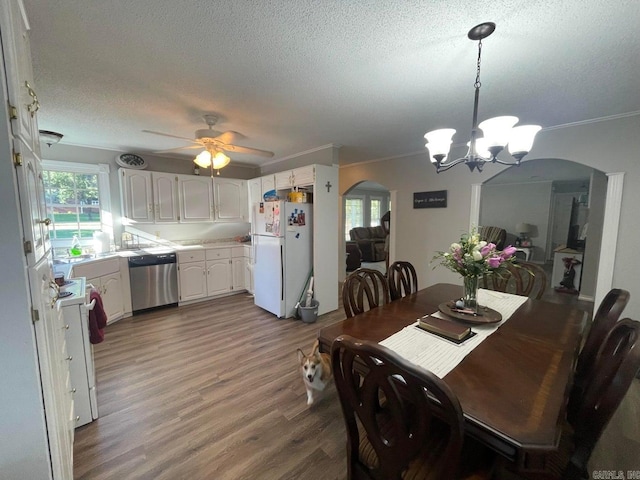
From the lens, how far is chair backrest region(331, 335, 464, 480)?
29.8 inches

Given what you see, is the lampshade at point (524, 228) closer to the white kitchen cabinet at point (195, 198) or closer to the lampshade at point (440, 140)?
the lampshade at point (440, 140)

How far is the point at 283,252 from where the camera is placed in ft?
11.3

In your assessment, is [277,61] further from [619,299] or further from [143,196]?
[143,196]

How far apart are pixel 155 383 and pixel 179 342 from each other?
720 millimetres

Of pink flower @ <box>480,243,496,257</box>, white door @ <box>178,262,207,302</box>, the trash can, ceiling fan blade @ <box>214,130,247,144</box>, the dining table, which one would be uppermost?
ceiling fan blade @ <box>214,130,247,144</box>

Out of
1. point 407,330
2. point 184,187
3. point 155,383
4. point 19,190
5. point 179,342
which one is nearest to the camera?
point 19,190

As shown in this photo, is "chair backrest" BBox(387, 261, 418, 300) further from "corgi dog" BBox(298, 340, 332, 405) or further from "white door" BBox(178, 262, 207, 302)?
"white door" BBox(178, 262, 207, 302)

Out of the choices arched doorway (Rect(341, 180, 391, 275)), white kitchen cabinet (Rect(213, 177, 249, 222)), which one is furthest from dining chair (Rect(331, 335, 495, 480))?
arched doorway (Rect(341, 180, 391, 275))

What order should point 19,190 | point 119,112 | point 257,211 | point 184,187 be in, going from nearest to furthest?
point 19,190 < point 119,112 < point 257,211 < point 184,187

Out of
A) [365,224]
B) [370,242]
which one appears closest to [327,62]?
[370,242]

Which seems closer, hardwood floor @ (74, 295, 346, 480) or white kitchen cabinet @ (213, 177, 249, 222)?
hardwood floor @ (74, 295, 346, 480)

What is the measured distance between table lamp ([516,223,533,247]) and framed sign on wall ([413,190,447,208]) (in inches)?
219

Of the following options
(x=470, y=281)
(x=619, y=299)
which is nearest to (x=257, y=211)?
(x=470, y=281)

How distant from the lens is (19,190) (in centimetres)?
83
